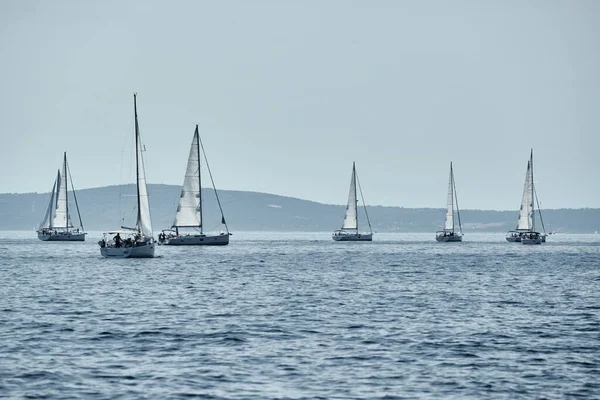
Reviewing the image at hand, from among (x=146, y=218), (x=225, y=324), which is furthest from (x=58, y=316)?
(x=146, y=218)

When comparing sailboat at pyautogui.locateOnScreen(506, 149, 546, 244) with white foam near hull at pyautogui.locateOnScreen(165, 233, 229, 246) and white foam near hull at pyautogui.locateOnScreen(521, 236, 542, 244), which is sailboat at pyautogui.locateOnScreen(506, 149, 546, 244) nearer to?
white foam near hull at pyautogui.locateOnScreen(521, 236, 542, 244)

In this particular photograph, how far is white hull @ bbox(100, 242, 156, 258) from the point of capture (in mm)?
97625

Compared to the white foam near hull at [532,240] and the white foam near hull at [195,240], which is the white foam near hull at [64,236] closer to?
the white foam near hull at [195,240]

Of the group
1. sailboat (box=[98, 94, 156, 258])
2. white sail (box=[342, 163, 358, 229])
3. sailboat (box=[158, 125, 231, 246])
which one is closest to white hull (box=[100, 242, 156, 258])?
sailboat (box=[98, 94, 156, 258])

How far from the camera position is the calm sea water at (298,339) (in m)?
29.5

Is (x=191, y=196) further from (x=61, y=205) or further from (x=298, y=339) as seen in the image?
(x=298, y=339)

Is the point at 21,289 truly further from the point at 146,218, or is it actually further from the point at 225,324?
the point at 146,218

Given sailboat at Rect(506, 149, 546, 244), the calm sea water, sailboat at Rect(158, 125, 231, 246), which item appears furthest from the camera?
sailboat at Rect(506, 149, 546, 244)

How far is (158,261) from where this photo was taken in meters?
99.7

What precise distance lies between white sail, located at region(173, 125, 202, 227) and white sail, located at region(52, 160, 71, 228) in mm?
45827

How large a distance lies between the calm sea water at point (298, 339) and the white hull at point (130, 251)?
25271 millimetres

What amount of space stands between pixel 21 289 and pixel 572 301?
3228 centimetres

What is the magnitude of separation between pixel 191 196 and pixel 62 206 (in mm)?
47650

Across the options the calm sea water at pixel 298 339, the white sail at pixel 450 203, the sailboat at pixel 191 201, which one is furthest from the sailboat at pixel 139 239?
the white sail at pixel 450 203
